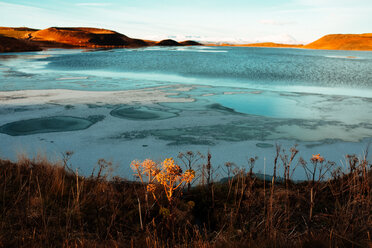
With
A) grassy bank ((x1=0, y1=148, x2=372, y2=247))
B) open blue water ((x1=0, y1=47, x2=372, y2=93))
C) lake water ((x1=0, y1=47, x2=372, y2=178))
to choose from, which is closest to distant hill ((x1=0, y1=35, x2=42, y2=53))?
open blue water ((x1=0, y1=47, x2=372, y2=93))

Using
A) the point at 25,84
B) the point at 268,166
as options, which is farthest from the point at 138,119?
the point at 25,84

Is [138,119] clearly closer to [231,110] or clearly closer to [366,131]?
[231,110]

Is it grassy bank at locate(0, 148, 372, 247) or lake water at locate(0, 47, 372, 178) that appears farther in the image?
lake water at locate(0, 47, 372, 178)

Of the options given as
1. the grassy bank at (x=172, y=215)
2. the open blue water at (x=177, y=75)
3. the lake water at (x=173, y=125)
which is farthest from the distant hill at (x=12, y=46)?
the grassy bank at (x=172, y=215)

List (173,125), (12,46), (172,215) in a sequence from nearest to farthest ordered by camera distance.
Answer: (172,215)
(173,125)
(12,46)

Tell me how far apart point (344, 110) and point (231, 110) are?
3.60 meters

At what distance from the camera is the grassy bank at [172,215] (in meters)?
2.27

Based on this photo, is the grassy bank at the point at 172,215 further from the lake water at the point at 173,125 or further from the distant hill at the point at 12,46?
→ the distant hill at the point at 12,46

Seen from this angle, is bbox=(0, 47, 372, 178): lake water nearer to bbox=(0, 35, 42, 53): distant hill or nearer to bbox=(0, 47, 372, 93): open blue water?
bbox=(0, 47, 372, 93): open blue water

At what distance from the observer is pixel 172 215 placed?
8.04ft

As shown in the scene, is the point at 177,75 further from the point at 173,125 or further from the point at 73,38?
the point at 73,38

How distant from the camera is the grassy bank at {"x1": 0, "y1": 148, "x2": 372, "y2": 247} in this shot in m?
2.27

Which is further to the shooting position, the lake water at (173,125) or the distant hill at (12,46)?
the distant hill at (12,46)

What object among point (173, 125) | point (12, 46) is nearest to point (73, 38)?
point (12, 46)
